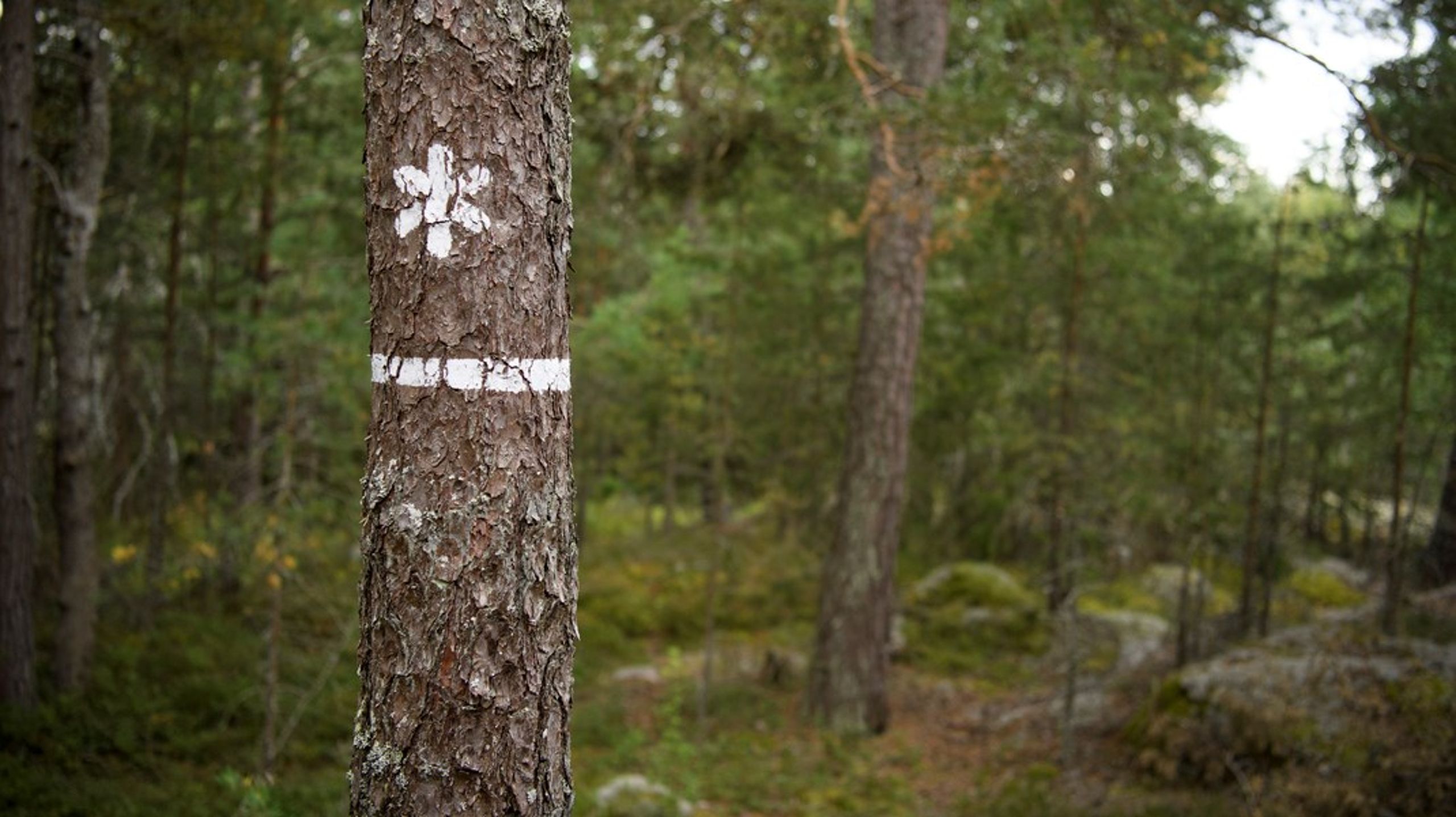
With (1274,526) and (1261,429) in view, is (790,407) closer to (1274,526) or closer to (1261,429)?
(1261,429)

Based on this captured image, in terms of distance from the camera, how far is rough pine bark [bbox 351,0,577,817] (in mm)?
2143

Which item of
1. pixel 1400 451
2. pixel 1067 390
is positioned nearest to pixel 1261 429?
pixel 1400 451

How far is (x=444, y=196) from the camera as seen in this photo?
214cm

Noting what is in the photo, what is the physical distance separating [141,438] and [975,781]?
1162 cm

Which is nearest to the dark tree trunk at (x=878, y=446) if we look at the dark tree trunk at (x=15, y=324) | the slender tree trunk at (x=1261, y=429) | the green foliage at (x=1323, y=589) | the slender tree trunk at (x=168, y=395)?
the slender tree trunk at (x=1261, y=429)

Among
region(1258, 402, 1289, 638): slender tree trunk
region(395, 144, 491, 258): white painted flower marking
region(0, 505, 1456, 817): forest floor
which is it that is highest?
region(395, 144, 491, 258): white painted flower marking

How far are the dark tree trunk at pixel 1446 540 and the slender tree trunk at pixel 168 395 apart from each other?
13094 mm

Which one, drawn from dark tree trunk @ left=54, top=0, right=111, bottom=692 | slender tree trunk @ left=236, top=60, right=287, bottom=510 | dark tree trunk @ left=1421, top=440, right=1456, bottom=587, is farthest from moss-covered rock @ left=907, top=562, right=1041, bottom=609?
dark tree trunk @ left=54, top=0, right=111, bottom=692

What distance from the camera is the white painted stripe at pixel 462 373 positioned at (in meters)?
2.14

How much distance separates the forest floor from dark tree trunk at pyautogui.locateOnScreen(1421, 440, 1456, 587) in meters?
0.88

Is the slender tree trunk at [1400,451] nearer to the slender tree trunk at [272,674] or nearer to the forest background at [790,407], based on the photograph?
the forest background at [790,407]

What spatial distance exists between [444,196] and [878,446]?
7.45 metres

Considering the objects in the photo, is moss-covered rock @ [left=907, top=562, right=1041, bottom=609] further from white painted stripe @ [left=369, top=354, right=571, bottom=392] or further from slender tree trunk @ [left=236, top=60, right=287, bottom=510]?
white painted stripe @ [left=369, top=354, right=571, bottom=392]

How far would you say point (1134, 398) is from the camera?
532 inches
